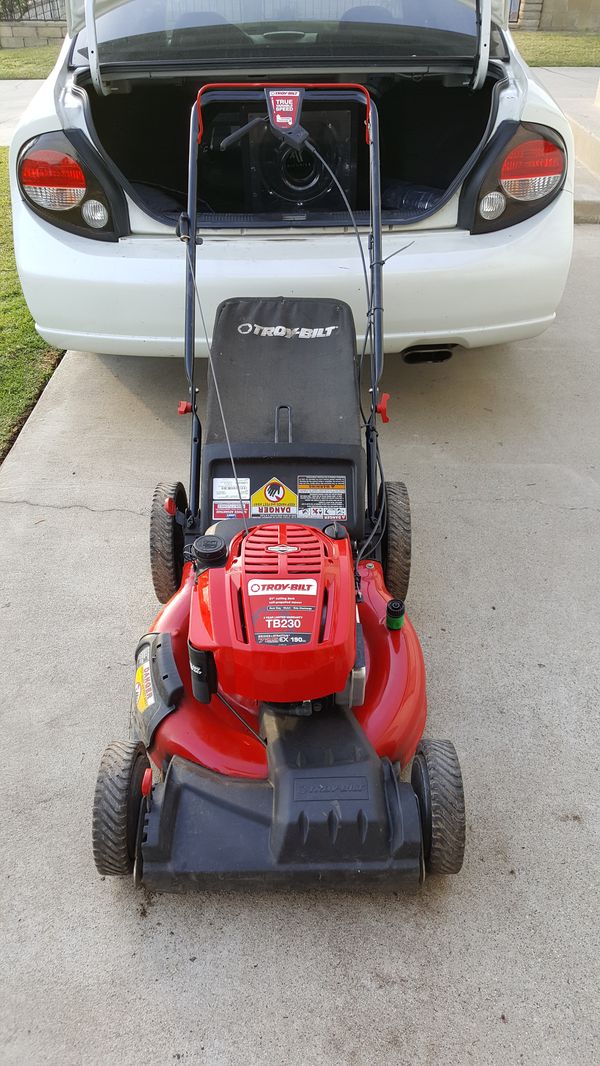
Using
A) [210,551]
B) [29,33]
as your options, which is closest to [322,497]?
[210,551]

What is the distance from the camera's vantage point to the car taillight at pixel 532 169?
2.91 m

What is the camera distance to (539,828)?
2.00 meters

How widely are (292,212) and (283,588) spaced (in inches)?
83.7

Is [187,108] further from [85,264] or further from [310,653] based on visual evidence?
[310,653]

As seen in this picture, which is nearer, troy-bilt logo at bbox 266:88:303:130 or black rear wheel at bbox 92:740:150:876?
black rear wheel at bbox 92:740:150:876

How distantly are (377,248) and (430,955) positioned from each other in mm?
1822

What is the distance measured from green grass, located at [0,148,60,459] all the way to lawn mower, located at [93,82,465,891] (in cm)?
144

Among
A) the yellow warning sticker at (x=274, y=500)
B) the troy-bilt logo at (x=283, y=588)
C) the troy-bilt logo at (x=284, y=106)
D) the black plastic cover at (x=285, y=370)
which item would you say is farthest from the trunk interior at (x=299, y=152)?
the troy-bilt logo at (x=283, y=588)

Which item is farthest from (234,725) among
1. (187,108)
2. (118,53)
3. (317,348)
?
(187,108)

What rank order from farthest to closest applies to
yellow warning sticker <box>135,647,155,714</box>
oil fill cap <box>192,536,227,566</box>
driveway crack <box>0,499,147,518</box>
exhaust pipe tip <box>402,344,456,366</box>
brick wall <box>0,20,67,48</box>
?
brick wall <box>0,20,67,48</box>, exhaust pipe tip <box>402,344,456,366</box>, driveway crack <box>0,499,147,518</box>, yellow warning sticker <box>135,647,155,714</box>, oil fill cap <box>192,536,227,566</box>

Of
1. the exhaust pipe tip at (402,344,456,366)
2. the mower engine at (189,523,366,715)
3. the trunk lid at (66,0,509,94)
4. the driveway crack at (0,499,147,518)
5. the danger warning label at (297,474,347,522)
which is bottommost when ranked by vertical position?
the driveway crack at (0,499,147,518)

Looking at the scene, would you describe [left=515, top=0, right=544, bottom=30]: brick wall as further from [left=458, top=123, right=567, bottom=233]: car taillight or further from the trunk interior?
[left=458, top=123, right=567, bottom=233]: car taillight

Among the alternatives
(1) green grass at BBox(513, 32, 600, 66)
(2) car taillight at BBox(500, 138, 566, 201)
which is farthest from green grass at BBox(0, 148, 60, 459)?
(1) green grass at BBox(513, 32, 600, 66)

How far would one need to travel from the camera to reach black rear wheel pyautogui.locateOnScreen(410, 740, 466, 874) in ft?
5.63
